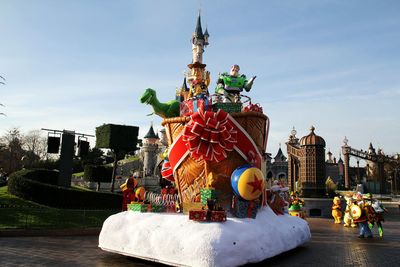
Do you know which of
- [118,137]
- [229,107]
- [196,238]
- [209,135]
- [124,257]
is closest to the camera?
[196,238]

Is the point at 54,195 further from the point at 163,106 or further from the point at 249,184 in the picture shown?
the point at 249,184

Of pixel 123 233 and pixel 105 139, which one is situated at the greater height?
pixel 105 139

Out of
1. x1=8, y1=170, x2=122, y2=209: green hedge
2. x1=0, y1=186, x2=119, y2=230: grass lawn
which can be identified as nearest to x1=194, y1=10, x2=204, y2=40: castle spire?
x1=8, y1=170, x2=122, y2=209: green hedge

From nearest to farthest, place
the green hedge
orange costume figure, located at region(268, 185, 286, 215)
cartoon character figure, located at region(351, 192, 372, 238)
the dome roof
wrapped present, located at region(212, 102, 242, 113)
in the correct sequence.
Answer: wrapped present, located at region(212, 102, 242, 113), orange costume figure, located at region(268, 185, 286, 215), cartoon character figure, located at region(351, 192, 372, 238), the green hedge, the dome roof

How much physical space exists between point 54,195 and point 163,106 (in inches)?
484

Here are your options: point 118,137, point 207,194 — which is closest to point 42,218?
point 207,194

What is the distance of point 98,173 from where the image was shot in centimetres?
3497

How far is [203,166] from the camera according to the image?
9406mm

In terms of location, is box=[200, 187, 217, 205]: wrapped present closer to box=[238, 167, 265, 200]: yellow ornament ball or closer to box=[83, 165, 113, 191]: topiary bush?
box=[238, 167, 265, 200]: yellow ornament ball

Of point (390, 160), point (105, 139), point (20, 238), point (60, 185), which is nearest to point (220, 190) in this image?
point (20, 238)

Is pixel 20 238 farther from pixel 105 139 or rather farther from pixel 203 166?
pixel 105 139

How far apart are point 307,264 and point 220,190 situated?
303cm

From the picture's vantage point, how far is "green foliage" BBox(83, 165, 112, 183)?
115ft

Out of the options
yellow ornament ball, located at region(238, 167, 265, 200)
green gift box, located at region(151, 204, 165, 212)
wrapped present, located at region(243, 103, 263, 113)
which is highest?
wrapped present, located at region(243, 103, 263, 113)
